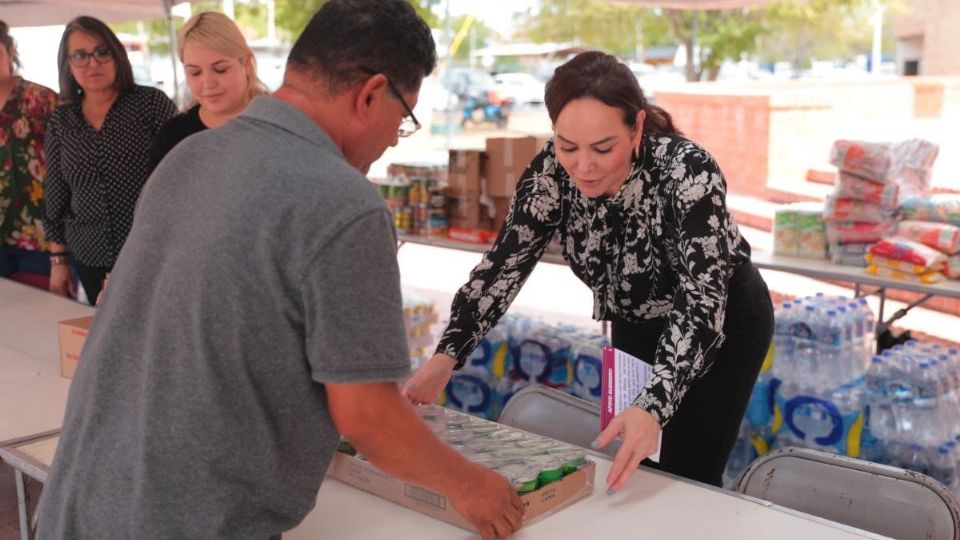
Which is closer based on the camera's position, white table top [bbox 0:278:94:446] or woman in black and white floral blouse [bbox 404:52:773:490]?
woman in black and white floral blouse [bbox 404:52:773:490]

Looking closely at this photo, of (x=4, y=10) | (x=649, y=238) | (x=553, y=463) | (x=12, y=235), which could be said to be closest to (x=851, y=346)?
(x=649, y=238)

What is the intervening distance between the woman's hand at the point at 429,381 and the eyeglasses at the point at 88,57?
6.56ft

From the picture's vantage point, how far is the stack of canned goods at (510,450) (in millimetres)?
1631

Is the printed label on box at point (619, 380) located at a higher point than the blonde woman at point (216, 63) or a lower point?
lower

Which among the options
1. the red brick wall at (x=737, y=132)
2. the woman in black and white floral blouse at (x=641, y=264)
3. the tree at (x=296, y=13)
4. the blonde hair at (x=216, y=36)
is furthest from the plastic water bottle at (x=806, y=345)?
the tree at (x=296, y=13)

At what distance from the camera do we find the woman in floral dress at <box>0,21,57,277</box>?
3795 mm

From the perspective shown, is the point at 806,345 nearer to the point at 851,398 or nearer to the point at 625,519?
the point at 851,398

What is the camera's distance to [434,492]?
160 centimetres

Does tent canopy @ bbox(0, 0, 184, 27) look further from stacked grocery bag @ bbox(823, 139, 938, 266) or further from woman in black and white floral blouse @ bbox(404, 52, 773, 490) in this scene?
woman in black and white floral blouse @ bbox(404, 52, 773, 490)

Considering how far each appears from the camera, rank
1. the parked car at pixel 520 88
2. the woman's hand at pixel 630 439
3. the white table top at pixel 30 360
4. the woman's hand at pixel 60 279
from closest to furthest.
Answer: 1. the woman's hand at pixel 630 439
2. the white table top at pixel 30 360
3. the woman's hand at pixel 60 279
4. the parked car at pixel 520 88

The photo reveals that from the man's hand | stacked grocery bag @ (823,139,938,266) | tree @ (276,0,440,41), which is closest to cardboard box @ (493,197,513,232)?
stacked grocery bag @ (823,139,938,266)

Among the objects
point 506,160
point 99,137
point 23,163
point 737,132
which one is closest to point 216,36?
point 99,137

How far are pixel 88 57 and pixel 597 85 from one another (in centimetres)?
214

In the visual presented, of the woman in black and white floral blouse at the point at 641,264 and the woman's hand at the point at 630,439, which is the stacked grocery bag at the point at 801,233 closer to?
the woman in black and white floral blouse at the point at 641,264
